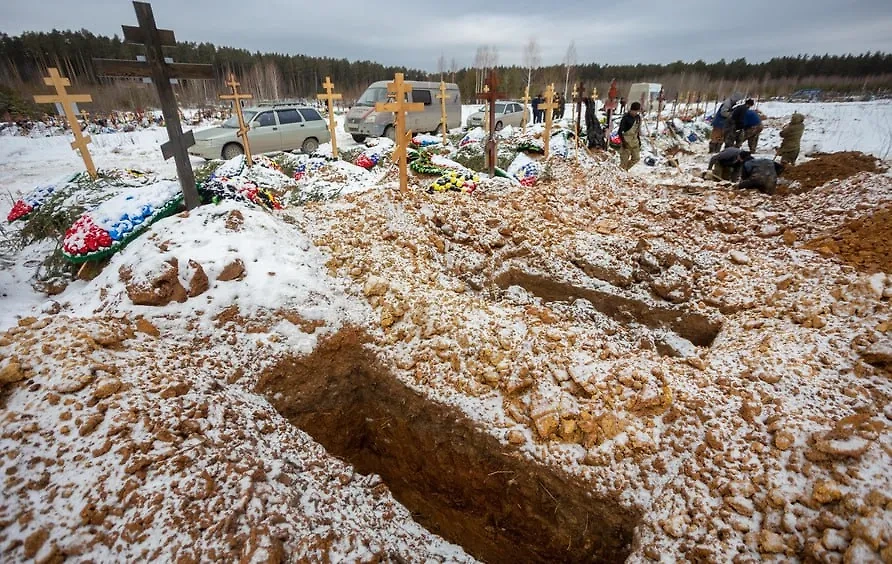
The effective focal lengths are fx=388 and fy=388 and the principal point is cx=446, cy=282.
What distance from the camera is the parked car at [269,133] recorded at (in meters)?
10.1

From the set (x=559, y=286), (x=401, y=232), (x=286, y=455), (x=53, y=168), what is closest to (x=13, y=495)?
(x=286, y=455)

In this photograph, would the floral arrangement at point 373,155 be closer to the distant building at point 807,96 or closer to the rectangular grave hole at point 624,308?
the rectangular grave hole at point 624,308

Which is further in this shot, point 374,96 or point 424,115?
point 424,115

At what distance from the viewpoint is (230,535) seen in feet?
6.61

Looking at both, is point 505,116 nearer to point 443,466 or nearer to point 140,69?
point 140,69

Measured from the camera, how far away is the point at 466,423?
10.1ft

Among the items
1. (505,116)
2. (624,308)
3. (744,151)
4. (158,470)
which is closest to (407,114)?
(505,116)

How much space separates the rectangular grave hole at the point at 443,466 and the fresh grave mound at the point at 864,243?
3972mm

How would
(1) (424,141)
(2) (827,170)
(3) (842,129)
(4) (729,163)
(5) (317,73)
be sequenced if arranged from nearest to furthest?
(2) (827,170), (4) (729,163), (1) (424,141), (3) (842,129), (5) (317,73)

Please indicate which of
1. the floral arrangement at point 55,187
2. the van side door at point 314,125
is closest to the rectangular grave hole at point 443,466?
the floral arrangement at point 55,187

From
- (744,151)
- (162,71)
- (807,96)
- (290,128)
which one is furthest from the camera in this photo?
(807,96)

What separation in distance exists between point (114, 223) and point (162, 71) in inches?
67.8

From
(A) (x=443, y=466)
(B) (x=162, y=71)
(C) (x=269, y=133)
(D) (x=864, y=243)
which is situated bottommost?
(A) (x=443, y=466)

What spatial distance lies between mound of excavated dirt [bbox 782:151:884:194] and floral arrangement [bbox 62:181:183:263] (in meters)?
9.82
